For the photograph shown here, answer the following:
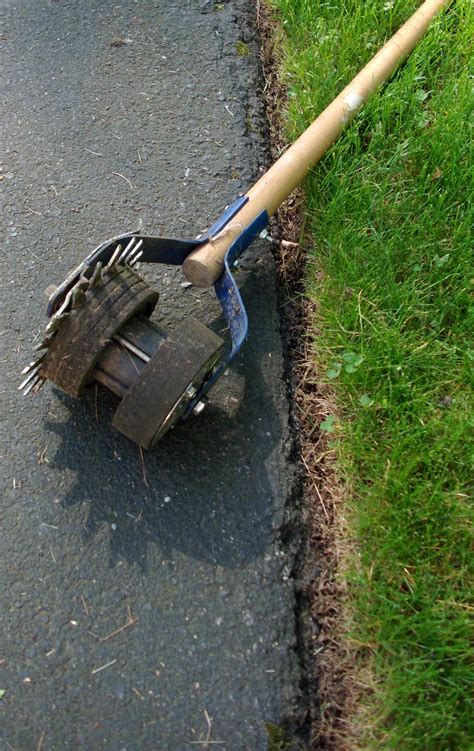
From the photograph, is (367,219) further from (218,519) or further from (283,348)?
(218,519)

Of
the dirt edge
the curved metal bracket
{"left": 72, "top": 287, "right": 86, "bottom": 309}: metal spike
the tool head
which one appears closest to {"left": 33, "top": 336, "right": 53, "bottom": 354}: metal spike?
the tool head

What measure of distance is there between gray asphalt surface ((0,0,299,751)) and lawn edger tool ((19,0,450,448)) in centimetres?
21

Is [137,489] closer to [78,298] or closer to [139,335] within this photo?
[139,335]

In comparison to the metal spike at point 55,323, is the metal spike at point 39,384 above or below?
below

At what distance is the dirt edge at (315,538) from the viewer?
5.59ft

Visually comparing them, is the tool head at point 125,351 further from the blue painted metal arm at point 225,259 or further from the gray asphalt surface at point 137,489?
the gray asphalt surface at point 137,489

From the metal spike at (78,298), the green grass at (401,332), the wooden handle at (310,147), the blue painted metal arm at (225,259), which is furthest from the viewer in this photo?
the wooden handle at (310,147)

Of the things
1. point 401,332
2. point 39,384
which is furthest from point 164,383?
point 401,332

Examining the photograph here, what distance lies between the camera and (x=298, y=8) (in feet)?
9.79

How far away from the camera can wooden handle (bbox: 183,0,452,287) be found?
2.07m

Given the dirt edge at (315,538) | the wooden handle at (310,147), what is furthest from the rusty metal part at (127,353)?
the dirt edge at (315,538)

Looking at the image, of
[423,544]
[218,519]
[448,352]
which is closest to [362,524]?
[423,544]

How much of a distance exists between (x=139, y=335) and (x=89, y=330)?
14cm

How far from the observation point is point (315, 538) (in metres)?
1.95
